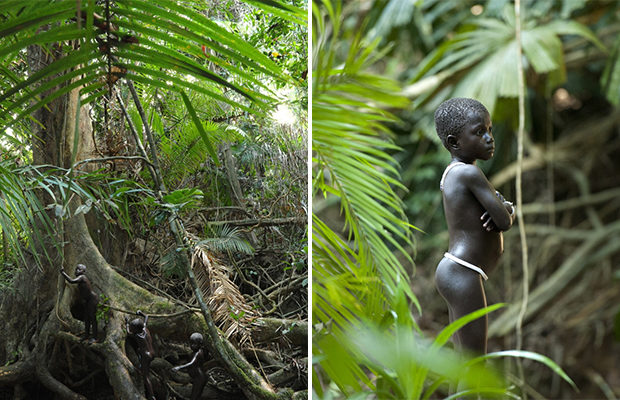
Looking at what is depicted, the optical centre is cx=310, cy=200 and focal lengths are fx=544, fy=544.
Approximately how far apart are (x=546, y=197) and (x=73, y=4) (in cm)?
121

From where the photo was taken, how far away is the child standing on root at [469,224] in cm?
55

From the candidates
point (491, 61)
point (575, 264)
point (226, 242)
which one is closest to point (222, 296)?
point (226, 242)

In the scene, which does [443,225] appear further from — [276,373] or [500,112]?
[276,373]

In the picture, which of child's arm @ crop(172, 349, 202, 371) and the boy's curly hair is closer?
the boy's curly hair

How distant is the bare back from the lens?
1.82ft

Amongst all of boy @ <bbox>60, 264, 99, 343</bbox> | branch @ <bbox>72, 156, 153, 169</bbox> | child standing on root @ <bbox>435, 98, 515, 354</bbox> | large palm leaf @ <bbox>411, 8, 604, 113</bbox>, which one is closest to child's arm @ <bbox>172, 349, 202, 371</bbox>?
boy @ <bbox>60, 264, 99, 343</bbox>

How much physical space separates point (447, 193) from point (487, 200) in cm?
4

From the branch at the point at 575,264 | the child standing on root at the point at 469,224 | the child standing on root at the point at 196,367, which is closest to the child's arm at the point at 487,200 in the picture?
the child standing on root at the point at 469,224

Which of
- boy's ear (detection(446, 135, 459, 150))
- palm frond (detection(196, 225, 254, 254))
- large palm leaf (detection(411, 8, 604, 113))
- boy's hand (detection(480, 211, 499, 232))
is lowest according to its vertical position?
palm frond (detection(196, 225, 254, 254))

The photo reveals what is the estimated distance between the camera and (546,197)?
1.41 m

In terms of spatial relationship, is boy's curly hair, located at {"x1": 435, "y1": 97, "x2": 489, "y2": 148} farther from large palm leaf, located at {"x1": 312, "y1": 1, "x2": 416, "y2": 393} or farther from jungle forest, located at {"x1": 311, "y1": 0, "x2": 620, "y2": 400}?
large palm leaf, located at {"x1": 312, "y1": 1, "x2": 416, "y2": 393}

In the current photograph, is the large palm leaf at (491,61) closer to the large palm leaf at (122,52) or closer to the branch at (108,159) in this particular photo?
the large palm leaf at (122,52)

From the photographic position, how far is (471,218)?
56cm

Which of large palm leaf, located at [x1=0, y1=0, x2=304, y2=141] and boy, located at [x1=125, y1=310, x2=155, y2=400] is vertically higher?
large palm leaf, located at [x1=0, y1=0, x2=304, y2=141]
